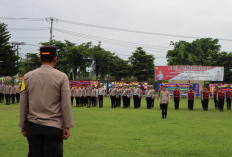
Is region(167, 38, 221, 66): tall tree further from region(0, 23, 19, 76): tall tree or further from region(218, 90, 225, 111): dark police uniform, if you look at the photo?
region(218, 90, 225, 111): dark police uniform

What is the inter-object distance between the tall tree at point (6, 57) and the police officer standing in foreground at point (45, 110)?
2136 inches

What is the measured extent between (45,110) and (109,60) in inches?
2428

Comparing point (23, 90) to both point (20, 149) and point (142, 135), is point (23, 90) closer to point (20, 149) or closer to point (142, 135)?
point (20, 149)

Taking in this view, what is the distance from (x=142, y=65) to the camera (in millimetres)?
59750

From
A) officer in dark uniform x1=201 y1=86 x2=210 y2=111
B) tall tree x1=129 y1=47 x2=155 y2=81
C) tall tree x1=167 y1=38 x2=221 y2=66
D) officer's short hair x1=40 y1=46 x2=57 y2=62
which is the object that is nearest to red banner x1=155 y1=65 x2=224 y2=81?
tall tree x1=129 y1=47 x2=155 y2=81

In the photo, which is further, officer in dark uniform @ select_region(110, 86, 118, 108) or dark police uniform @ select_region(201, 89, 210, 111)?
officer in dark uniform @ select_region(110, 86, 118, 108)

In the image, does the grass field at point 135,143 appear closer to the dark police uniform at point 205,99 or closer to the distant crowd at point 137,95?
the dark police uniform at point 205,99

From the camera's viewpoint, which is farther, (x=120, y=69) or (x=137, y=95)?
(x=120, y=69)

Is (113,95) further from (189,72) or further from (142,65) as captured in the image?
(142,65)

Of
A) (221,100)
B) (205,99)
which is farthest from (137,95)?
(221,100)

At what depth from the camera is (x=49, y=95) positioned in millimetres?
4141

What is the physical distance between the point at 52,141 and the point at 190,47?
6542 centimetres

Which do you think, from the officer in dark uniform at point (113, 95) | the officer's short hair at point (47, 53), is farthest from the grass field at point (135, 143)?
the officer in dark uniform at point (113, 95)

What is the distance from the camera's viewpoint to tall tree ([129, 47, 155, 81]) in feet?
196
